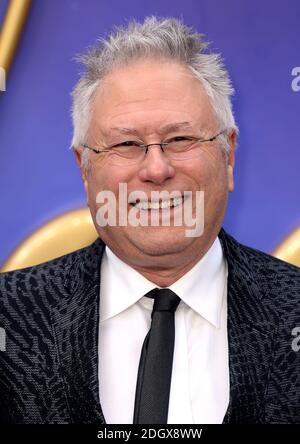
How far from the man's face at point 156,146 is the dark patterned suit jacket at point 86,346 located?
0.12 meters

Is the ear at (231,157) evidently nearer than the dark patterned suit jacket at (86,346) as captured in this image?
No

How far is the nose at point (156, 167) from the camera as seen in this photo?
118 cm

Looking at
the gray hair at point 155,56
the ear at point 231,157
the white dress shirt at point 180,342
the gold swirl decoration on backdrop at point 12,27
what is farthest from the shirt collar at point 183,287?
the gold swirl decoration on backdrop at point 12,27

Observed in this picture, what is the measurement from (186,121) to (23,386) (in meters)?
0.57

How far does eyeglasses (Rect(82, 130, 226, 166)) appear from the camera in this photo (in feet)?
3.96

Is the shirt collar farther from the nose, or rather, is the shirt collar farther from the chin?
the nose

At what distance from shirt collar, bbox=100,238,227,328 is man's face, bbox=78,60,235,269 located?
0.03 meters

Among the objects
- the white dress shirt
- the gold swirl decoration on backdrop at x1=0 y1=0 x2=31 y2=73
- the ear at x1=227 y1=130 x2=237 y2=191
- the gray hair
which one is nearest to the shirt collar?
the white dress shirt

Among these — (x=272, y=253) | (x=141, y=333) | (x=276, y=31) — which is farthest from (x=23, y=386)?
(x=276, y=31)

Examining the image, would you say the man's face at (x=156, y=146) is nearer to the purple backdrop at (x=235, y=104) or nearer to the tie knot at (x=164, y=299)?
the tie knot at (x=164, y=299)

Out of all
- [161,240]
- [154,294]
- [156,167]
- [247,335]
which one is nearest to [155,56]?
[156,167]

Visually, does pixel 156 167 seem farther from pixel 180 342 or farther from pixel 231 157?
pixel 180 342

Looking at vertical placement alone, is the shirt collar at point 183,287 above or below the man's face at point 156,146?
below
